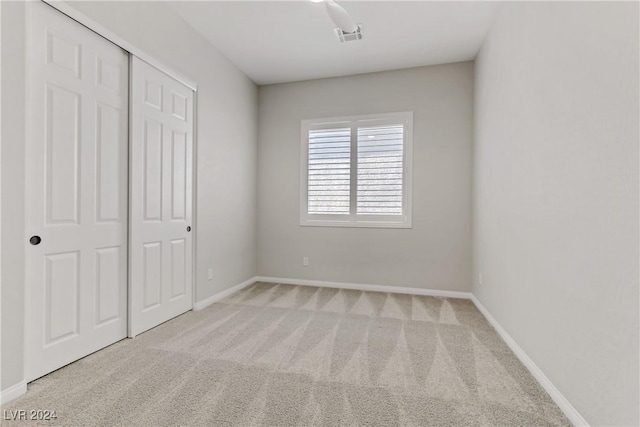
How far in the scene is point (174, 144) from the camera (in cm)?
302

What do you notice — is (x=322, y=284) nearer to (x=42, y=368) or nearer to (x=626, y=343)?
(x=42, y=368)

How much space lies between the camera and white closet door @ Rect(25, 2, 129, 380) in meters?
1.86

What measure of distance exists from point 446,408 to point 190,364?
5.50 feet

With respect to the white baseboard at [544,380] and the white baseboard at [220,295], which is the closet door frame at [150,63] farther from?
the white baseboard at [544,380]

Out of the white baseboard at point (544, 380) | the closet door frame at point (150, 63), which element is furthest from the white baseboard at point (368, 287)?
the closet door frame at point (150, 63)

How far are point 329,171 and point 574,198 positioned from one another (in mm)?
3052

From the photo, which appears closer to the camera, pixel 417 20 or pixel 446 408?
pixel 446 408

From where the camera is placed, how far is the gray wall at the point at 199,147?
1.70 m

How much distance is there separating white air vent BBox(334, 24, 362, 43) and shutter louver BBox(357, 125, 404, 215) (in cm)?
119

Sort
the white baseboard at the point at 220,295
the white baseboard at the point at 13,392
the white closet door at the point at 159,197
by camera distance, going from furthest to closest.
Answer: the white baseboard at the point at 220,295, the white closet door at the point at 159,197, the white baseboard at the point at 13,392

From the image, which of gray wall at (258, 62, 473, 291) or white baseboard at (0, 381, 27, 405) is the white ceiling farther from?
white baseboard at (0, 381, 27, 405)

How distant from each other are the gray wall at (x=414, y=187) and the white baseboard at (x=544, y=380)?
4.12ft

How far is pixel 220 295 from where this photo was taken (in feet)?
12.1

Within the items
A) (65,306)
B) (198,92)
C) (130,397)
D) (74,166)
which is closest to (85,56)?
(74,166)
